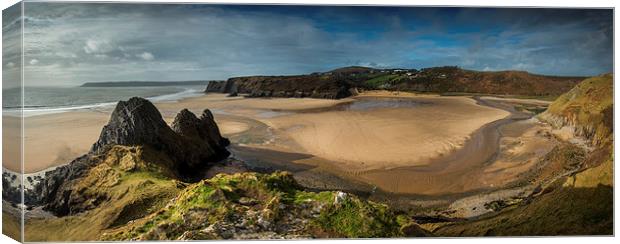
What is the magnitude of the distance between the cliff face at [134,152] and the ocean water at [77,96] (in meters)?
0.13

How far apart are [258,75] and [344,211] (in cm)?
203

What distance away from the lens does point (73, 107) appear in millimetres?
7906

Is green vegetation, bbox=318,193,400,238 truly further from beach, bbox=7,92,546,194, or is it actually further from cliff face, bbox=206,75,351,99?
cliff face, bbox=206,75,351,99

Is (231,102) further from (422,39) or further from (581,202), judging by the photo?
(581,202)

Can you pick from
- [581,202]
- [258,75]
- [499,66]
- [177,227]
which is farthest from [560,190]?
[177,227]

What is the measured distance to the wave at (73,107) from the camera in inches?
302

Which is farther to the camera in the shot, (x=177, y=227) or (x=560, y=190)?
(x=560, y=190)

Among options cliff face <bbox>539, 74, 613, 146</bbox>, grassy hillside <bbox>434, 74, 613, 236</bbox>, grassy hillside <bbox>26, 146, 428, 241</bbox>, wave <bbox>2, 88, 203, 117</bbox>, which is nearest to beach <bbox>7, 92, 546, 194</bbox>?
wave <bbox>2, 88, 203, 117</bbox>

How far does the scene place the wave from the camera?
767 centimetres

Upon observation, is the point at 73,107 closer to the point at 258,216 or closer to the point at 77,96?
the point at 77,96

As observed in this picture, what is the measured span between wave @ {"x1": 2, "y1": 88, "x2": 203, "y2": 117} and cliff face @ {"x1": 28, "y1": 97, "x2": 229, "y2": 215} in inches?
6.3

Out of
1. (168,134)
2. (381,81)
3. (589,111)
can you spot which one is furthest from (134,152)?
(589,111)

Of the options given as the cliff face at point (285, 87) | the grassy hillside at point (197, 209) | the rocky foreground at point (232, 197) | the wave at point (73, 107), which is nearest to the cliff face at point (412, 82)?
the cliff face at point (285, 87)

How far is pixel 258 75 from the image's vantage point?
8273mm
